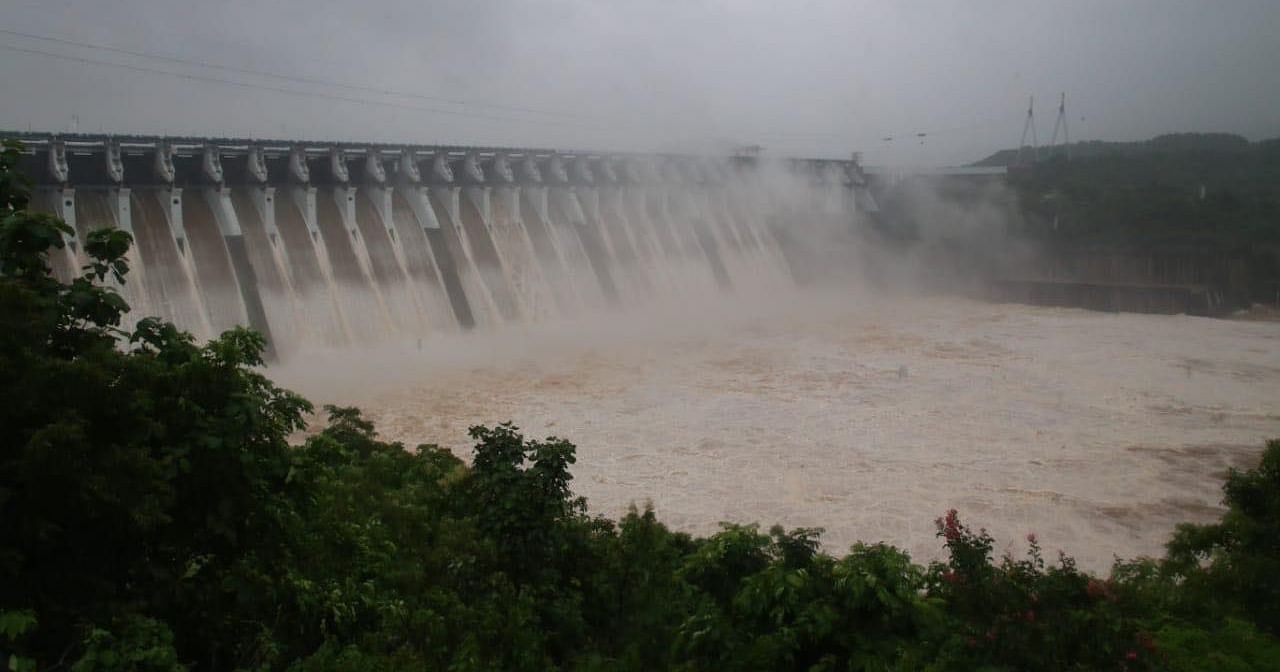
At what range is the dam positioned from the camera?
59.4ft

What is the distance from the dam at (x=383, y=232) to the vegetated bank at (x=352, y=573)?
44.3ft

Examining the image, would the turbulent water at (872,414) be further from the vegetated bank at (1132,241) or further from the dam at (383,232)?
the vegetated bank at (1132,241)

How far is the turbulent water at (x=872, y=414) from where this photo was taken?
11.8 metres

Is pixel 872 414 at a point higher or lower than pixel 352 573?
lower

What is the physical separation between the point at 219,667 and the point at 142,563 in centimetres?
Result: 63

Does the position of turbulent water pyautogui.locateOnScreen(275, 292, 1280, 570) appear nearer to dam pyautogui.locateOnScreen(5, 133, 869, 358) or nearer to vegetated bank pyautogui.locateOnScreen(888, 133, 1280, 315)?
dam pyautogui.locateOnScreen(5, 133, 869, 358)

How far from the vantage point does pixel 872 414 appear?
16.1 meters

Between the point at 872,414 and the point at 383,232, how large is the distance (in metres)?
12.6

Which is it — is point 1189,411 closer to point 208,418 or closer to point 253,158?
point 208,418

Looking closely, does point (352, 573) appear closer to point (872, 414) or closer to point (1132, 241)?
point (872, 414)

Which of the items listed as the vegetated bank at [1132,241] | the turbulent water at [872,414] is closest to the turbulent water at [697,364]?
the turbulent water at [872,414]

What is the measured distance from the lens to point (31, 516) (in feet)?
12.1

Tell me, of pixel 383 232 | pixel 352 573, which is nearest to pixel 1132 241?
pixel 383 232

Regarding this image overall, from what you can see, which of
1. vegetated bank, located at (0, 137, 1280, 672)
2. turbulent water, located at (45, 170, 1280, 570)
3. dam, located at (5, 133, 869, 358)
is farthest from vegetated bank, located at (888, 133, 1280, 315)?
vegetated bank, located at (0, 137, 1280, 672)
